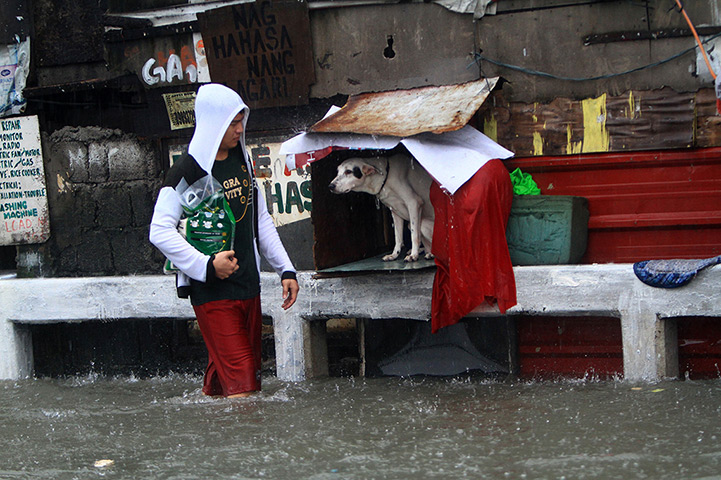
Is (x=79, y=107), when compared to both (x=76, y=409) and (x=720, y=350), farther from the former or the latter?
(x=720, y=350)

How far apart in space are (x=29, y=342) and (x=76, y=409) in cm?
181

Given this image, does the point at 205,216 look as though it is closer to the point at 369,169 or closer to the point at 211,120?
the point at 211,120

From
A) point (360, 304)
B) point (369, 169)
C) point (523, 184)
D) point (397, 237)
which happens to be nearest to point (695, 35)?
point (523, 184)

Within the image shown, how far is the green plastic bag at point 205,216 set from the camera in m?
4.89

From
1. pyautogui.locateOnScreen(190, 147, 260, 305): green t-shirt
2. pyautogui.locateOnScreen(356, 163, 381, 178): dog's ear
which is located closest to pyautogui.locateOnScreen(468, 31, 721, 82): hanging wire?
pyautogui.locateOnScreen(356, 163, 381, 178): dog's ear

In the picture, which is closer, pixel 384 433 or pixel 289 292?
pixel 384 433

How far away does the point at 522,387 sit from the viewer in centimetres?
599

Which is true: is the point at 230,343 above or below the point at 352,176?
below

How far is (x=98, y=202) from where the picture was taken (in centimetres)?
789

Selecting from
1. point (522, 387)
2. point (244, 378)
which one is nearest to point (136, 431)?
point (244, 378)

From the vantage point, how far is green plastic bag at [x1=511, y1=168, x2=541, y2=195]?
20.9 ft

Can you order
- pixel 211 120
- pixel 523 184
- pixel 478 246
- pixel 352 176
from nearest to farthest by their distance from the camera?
pixel 211 120 → pixel 478 246 → pixel 352 176 → pixel 523 184

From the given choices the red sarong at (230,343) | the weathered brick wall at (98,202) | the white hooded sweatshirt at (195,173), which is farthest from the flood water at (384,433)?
the weathered brick wall at (98,202)

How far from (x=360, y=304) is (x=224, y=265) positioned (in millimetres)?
1822
